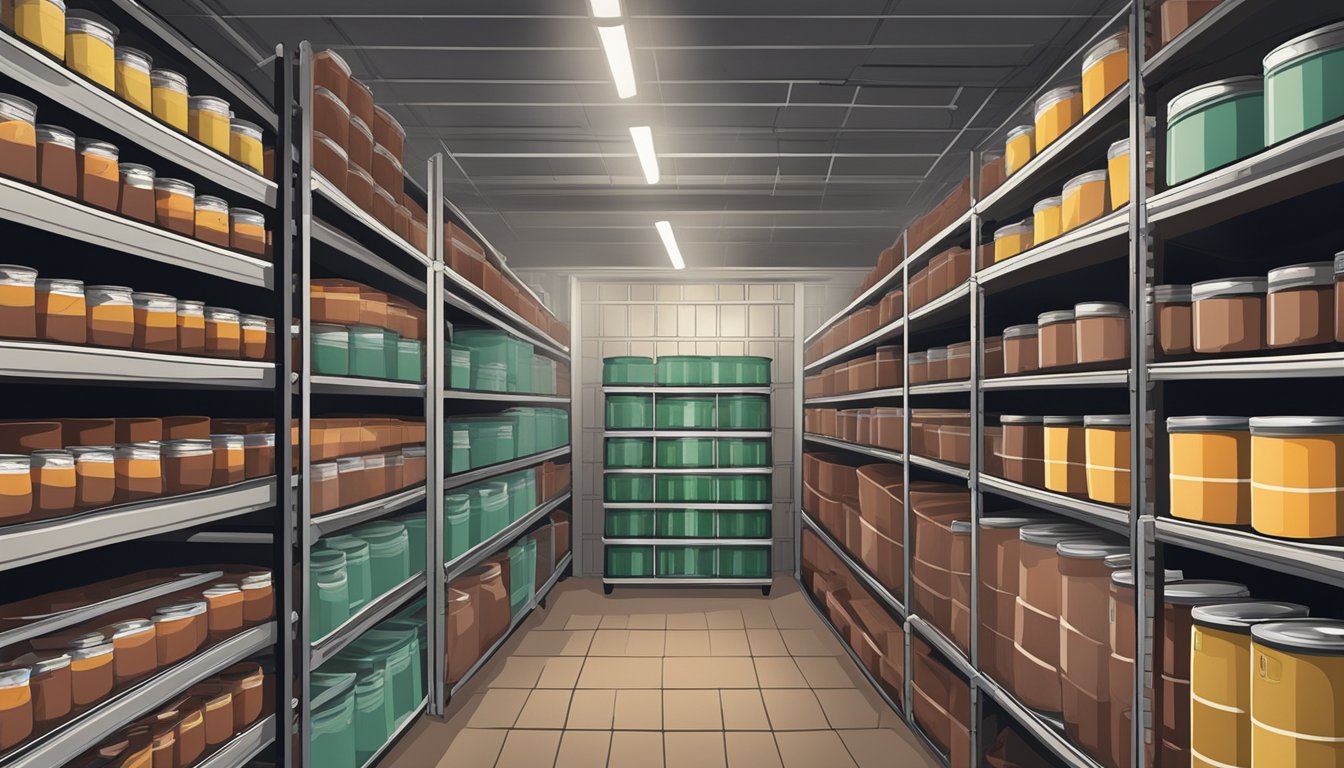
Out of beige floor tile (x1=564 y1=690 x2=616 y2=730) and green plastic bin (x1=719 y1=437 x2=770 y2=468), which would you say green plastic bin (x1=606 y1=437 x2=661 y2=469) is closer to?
green plastic bin (x1=719 y1=437 x2=770 y2=468)

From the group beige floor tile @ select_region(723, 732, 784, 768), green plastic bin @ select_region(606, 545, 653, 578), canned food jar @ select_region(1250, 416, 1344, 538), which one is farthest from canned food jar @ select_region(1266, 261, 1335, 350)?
green plastic bin @ select_region(606, 545, 653, 578)

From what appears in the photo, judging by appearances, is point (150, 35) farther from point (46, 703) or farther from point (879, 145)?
point (879, 145)

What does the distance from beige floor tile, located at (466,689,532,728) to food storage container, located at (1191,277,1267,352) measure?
3.53 meters

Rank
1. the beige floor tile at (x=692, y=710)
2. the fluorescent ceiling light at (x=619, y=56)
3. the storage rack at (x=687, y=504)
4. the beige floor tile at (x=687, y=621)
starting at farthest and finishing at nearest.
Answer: the storage rack at (x=687, y=504), the beige floor tile at (x=687, y=621), the beige floor tile at (x=692, y=710), the fluorescent ceiling light at (x=619, y=56)

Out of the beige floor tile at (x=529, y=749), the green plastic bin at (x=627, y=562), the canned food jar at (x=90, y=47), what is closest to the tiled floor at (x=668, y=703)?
the beige floor tile at (x=529, y=749)

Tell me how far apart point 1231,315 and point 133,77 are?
255 centimetres

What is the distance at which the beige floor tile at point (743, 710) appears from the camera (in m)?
3.80

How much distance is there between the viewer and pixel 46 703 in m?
1.52

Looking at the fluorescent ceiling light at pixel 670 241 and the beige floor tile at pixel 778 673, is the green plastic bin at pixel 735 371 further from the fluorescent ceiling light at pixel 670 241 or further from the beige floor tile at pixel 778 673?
the beige floor tile at pixel 778 673

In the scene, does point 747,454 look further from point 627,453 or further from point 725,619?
point 725,619

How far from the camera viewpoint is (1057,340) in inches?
87.0

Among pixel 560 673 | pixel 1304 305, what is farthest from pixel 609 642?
pixel 1304 305

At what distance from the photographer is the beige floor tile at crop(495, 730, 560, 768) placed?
133 inches

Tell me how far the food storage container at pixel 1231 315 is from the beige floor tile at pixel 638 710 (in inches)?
123
